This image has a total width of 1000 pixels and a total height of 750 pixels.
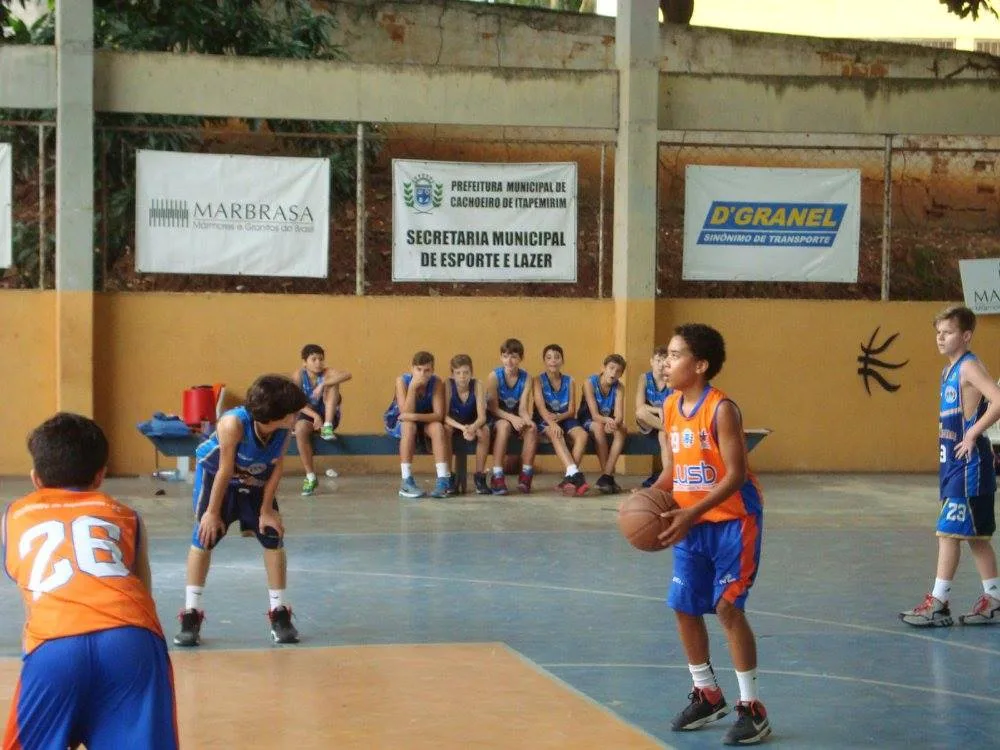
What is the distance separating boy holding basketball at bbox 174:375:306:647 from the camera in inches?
303

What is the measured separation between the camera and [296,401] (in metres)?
7.59

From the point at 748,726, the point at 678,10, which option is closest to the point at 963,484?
the point at 748,726

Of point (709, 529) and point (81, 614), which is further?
point (709, 529)

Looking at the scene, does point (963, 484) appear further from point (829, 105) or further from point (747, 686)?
point (829, 105)

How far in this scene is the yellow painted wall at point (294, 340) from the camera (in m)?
15.6

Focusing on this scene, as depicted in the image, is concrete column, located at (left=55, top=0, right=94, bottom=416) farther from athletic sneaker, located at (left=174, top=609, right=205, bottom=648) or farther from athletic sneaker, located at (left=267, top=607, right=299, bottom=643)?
athletic sneaker, located at (left=267, top=607, right=299, bottom=643)

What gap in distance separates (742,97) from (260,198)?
17.1 ft

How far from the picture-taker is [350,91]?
51.6 feet

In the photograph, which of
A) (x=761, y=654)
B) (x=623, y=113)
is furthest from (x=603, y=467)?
(x=761, y=654)

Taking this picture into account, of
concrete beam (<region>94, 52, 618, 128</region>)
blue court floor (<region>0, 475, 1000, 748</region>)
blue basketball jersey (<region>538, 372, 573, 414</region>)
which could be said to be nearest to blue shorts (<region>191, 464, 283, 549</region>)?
blue court floor (<region>0, 475, 1000, 748</region>)

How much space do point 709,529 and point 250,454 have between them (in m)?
2.62

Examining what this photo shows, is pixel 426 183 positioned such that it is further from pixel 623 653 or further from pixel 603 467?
pixel 623 653

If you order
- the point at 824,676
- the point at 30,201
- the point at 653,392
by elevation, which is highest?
the point at 30,201

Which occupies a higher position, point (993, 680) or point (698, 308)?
point (698, 308)
